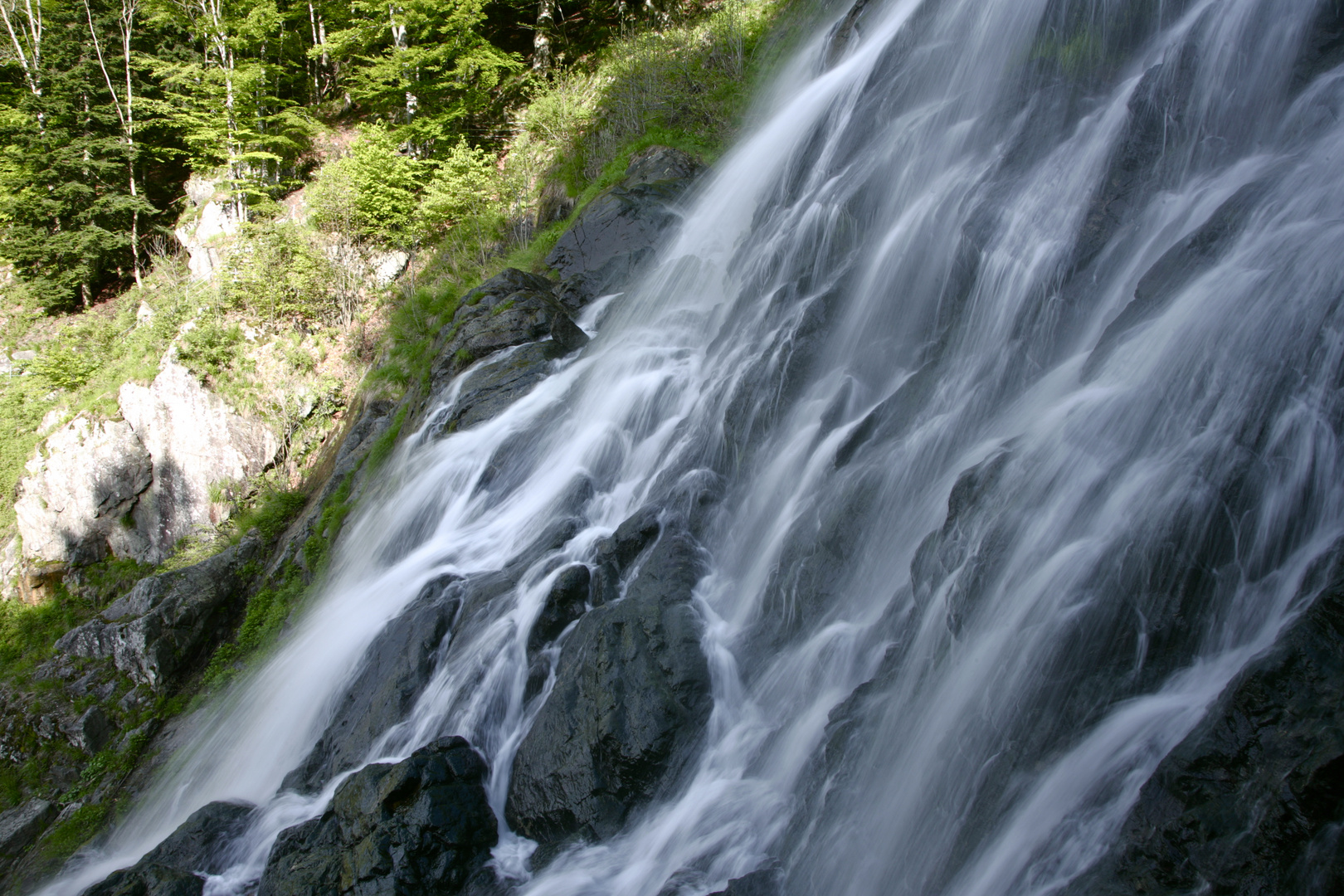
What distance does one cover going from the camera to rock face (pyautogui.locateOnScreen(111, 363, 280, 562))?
52.1ft

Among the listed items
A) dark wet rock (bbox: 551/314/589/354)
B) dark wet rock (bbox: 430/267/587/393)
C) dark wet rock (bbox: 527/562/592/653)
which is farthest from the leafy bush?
Answer: dark wet rock (bbox: 527/562/592/653)

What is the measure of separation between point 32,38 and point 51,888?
21931mm

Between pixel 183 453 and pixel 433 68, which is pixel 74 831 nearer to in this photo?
pixel 183 453

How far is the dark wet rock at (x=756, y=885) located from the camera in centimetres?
485

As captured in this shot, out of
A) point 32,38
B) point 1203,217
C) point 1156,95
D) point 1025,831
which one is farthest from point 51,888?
point 32,38

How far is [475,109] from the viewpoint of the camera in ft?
63.0

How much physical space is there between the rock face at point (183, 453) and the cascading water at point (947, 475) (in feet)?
21.5

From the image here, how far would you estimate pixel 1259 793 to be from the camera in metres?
3.53

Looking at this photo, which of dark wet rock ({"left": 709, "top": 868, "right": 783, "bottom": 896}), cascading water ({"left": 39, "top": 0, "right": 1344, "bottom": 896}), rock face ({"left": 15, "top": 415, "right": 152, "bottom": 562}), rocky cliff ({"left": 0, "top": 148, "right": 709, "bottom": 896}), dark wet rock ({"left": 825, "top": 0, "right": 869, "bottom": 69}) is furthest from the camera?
rock face ({"left": 15, "top": 415, "right": 152, "bottom": 562})

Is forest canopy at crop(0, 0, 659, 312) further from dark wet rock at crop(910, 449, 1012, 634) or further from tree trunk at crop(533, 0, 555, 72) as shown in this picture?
dark wet rock at crop(910, 449, 1012, 634)

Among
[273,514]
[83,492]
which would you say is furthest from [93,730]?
[83,492]

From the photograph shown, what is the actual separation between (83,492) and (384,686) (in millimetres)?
11982

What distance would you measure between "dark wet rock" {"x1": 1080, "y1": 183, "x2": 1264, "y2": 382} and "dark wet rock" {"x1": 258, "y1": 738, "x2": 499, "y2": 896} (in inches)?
213

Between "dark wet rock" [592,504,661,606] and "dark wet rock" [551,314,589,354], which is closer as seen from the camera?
"dark wet rock" [592,504,661,606]
